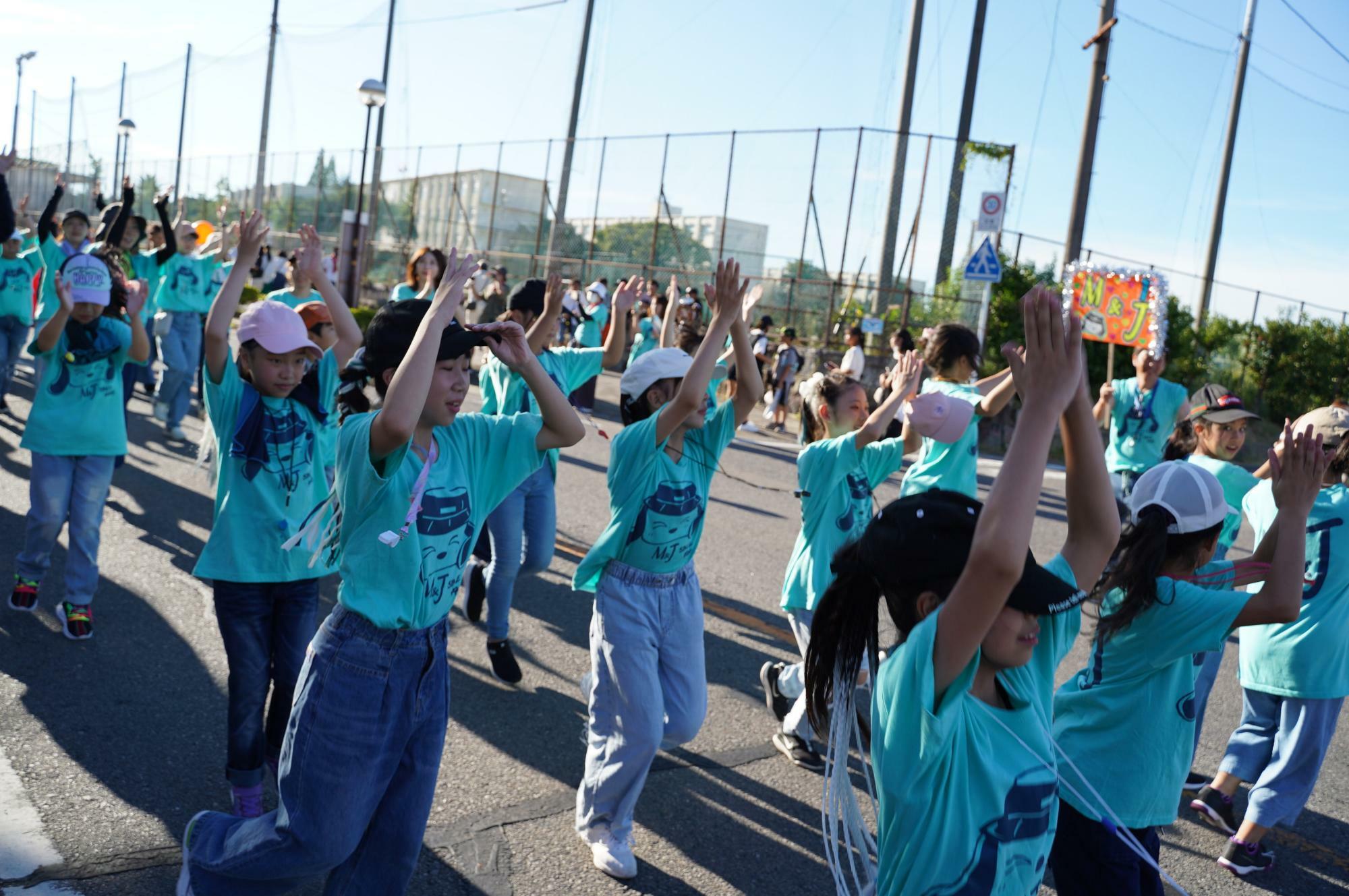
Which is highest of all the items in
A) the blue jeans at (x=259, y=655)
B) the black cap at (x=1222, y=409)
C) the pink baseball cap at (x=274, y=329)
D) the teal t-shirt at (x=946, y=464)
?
the black cap at (x=1222, y=409)

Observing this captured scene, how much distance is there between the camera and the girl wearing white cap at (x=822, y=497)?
4637 mm

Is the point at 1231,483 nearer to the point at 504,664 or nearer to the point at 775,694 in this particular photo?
the point at 775,694

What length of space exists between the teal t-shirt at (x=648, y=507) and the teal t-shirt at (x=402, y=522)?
893mm

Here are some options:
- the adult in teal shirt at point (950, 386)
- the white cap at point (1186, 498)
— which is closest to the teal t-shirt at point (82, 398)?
the adult in teal shirt at point (950, 386)

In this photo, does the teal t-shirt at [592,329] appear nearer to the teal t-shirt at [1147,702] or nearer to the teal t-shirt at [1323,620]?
the teal t-shirt at [1323,620]

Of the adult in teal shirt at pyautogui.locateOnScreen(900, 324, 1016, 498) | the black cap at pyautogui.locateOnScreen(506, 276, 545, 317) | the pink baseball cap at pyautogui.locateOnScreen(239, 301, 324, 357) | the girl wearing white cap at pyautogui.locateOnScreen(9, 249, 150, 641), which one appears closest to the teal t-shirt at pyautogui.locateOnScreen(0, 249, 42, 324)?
the girl wearing white cap at pyautogui.locateOnScreen(9, 249, 150, 641)

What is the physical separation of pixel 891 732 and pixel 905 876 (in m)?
0.29

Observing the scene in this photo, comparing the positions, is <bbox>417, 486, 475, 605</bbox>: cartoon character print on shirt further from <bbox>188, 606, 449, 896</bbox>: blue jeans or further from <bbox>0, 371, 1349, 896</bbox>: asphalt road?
<bbox>0, 371, 1349, 896</bbox>: asphalt road

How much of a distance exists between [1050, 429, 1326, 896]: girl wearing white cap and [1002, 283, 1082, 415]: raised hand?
4.12 ft

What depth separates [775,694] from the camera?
505cm

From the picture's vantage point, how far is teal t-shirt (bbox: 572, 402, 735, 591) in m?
3.85

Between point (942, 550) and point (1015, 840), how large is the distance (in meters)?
0.59

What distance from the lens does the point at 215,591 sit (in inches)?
147

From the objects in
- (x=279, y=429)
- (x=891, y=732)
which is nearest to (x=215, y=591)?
(x=279, y=429)
